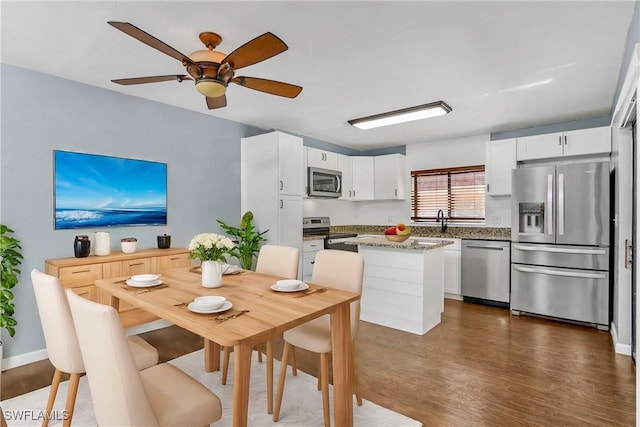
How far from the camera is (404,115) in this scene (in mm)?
3924

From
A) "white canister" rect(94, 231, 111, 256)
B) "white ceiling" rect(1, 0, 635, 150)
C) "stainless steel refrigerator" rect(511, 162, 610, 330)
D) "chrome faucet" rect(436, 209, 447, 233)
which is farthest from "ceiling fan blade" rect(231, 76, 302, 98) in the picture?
"chrome faucet" rect(436, 209, 447, 233)

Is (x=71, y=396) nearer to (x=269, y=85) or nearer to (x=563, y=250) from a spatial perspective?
(x=269, y=85)

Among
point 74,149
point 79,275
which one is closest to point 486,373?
point 79,275

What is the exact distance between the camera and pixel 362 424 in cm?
199

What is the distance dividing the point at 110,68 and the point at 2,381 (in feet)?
8.35

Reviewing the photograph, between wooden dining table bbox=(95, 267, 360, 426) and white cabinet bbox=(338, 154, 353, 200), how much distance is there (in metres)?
3.50

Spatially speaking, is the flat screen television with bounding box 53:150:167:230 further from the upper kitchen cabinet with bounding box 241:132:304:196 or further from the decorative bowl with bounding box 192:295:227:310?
the decorative bowl with bounding box 192:295:227:310

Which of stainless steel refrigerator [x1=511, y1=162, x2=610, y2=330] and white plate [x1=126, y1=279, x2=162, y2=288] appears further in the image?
stainless steel refrigerator [x1=511, y1=162, x2=610, y2=330]

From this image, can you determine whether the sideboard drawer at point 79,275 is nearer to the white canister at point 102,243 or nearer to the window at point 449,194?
the white canister at point 102,243

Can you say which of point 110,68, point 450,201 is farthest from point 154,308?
point 450,201

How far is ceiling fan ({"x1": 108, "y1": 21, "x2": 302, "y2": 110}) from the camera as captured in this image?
165 cm

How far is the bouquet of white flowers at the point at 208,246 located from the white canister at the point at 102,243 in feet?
5.46

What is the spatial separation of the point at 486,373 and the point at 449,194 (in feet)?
10.8

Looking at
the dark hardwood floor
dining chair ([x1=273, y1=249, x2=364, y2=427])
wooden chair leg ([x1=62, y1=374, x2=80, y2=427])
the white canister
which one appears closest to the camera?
wooden chair leg ([x1=62, y1=374, x2=80, y2=427])
